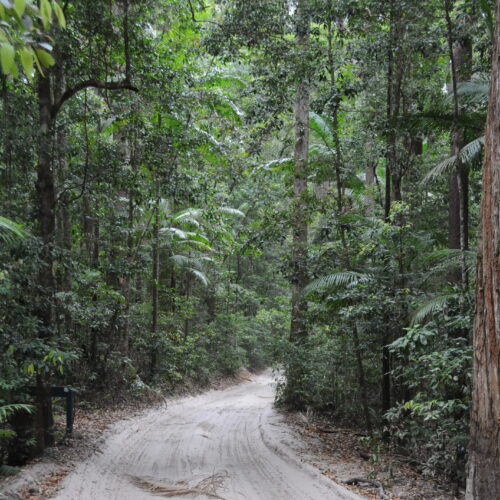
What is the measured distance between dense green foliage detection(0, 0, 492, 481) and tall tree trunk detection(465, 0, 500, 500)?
4.24 feet

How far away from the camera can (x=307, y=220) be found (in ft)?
33.9

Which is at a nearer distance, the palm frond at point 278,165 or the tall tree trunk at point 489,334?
the tall tree trunk at point 489,334

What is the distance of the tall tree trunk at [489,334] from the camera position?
3807 millimetres

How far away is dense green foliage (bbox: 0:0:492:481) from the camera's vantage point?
6.13 metres

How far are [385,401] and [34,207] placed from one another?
24.0 feet

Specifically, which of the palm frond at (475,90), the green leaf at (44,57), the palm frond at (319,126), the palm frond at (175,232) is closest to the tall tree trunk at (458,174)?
the palm frond at (475,90)

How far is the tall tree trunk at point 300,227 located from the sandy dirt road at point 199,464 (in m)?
1.19

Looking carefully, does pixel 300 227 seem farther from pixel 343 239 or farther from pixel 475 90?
pixel 475 90

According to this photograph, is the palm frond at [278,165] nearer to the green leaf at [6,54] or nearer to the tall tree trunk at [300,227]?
the tall tree trunk at [300,227]

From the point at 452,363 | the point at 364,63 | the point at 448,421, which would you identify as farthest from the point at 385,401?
the point at 364,63

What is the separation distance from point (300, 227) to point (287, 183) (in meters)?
1.21

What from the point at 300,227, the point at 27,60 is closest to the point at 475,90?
the point at 300,227

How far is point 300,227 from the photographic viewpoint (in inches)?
427

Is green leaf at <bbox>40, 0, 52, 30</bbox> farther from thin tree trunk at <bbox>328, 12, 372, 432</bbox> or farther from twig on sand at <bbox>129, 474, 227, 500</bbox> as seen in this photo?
Answer: thin tree trunk at <bbox>328, 12, 372, 432</bbox>
